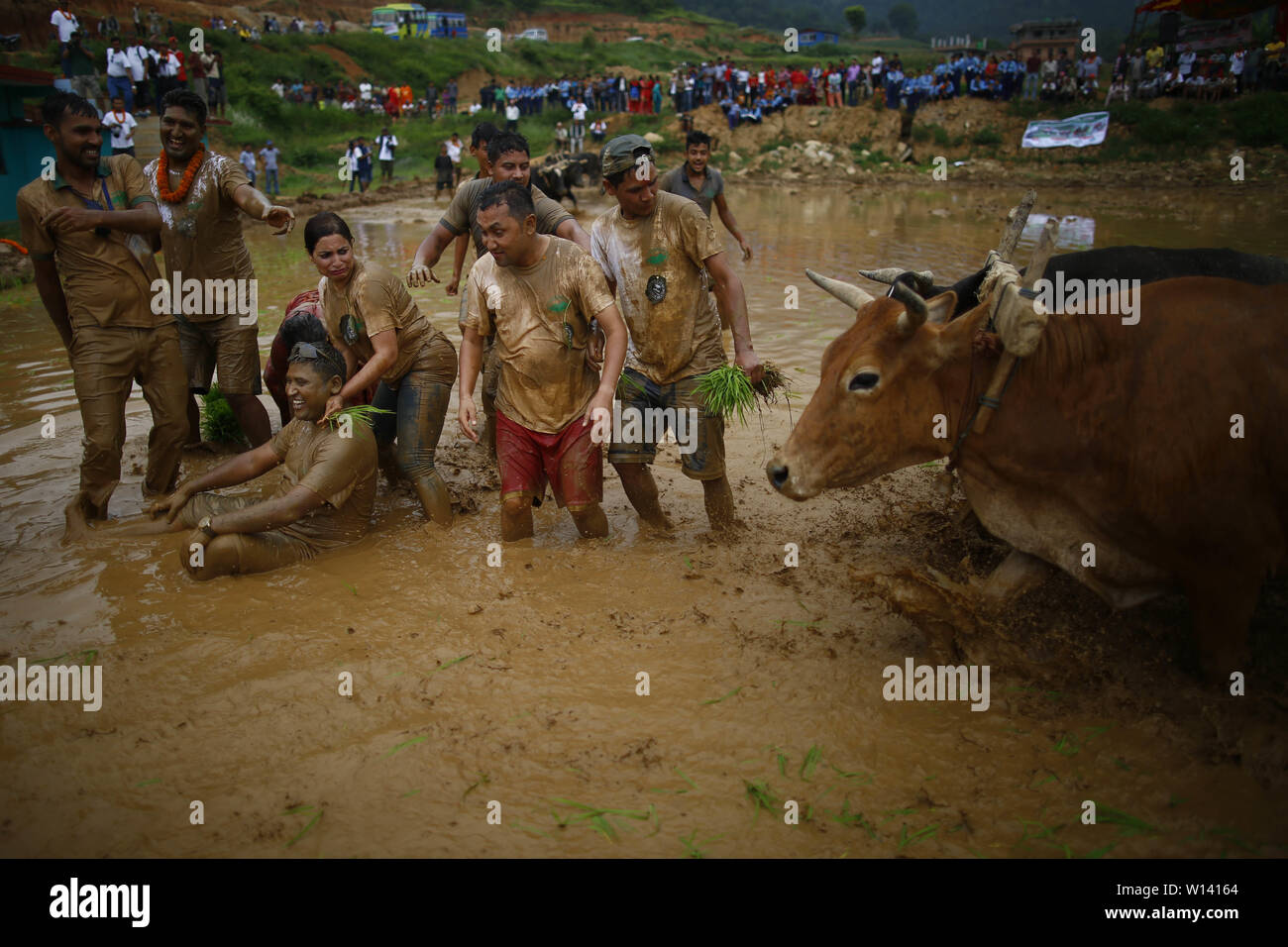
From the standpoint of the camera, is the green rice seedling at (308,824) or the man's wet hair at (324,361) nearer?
the green rice seedling at (308,824)

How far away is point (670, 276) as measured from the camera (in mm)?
5047

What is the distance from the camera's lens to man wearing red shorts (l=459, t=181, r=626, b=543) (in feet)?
16.0

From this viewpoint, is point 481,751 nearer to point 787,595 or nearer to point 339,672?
point 339,672

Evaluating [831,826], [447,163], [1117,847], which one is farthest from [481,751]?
[447,163]

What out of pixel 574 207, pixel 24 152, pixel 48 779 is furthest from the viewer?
pixel 574 207

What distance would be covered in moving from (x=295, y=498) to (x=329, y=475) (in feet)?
0.69

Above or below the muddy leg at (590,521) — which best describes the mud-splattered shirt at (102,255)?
above

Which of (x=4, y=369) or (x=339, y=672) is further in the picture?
(x=4, y=369)

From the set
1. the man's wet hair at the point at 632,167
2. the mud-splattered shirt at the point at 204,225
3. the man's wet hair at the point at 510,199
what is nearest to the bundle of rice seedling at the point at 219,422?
the mud-splattered shirt at the point at 204,225

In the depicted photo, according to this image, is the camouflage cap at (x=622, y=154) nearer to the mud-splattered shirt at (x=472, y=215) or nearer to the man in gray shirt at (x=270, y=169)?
the mud-splattered shirt at (x=472, y=215)

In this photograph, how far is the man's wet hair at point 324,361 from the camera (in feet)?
16.4

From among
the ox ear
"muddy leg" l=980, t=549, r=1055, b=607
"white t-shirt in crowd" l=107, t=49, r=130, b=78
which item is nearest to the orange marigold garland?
the ox ear

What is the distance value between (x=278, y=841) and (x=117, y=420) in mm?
3539

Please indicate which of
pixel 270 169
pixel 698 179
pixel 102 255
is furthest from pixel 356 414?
pixel 270 169
